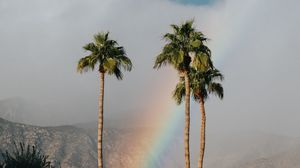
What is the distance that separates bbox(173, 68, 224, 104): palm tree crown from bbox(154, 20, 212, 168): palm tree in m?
3.60

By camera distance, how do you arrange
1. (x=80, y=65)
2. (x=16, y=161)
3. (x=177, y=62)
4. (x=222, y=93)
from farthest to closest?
(x=16, y=161) → (x=222, y=93) → (x=80, y=65) → (x=177, y=62)

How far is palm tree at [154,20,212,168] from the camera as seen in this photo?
4044 centimetres

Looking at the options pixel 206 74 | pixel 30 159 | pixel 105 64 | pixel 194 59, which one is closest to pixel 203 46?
pixel 194 59

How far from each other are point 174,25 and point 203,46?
10.2 feet

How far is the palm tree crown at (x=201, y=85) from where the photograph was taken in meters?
45.5

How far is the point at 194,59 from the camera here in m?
41.1

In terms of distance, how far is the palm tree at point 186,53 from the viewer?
133ft

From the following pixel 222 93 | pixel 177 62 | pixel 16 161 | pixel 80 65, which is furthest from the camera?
pixel 16 161

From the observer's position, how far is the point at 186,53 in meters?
41.3

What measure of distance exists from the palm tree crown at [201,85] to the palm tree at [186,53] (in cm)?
360

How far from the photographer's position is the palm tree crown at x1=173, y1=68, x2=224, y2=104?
45466 millimetres

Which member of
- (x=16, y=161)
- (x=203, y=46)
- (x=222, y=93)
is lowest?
(x=16, y=161)

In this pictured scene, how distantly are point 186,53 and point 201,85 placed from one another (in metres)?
5.29

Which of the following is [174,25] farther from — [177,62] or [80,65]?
[80,65]
